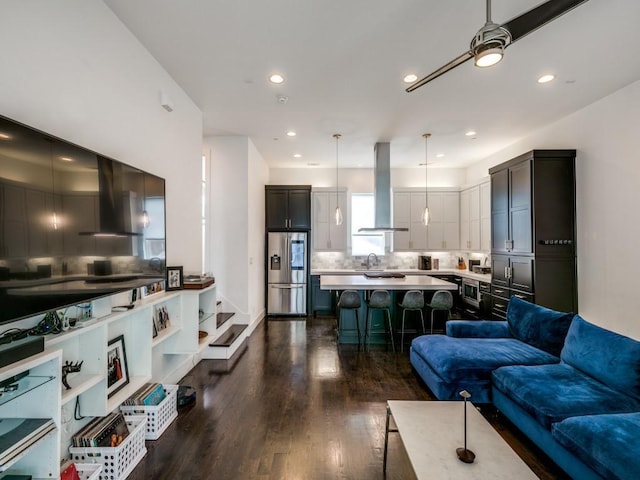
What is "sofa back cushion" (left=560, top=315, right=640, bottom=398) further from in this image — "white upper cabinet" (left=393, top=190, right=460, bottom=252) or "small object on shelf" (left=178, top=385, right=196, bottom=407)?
"white upper cabinet" (left=393, top=190, right=460, bottom=252)

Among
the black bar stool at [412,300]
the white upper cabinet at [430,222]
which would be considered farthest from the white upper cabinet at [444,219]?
the black bar stool at [412,300]

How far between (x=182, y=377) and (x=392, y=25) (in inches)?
158

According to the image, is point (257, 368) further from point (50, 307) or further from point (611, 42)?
point (611, 42)

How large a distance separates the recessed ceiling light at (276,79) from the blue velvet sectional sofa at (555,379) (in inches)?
125

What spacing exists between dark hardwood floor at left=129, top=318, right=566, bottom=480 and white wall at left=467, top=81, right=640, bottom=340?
2.23 m

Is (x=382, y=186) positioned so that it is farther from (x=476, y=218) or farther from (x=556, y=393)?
(x=556, y=393)

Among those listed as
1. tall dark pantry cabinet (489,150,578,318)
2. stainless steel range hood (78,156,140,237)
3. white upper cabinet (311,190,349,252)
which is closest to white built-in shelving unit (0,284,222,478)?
stainless steel range hood (78,156,140,237)

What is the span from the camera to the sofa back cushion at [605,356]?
2131mm

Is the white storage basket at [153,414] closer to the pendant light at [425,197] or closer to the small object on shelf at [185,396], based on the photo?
the small object on shelf at [185,396]

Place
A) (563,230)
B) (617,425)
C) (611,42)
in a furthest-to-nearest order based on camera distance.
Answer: (563,230), (611,42), (617,425)

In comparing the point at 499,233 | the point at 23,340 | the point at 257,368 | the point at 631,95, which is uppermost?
the point at 631,95

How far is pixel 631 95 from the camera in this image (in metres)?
3.33

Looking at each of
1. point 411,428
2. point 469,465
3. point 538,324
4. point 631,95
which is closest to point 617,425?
point 469,465

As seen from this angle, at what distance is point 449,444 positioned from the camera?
68.1 inches
